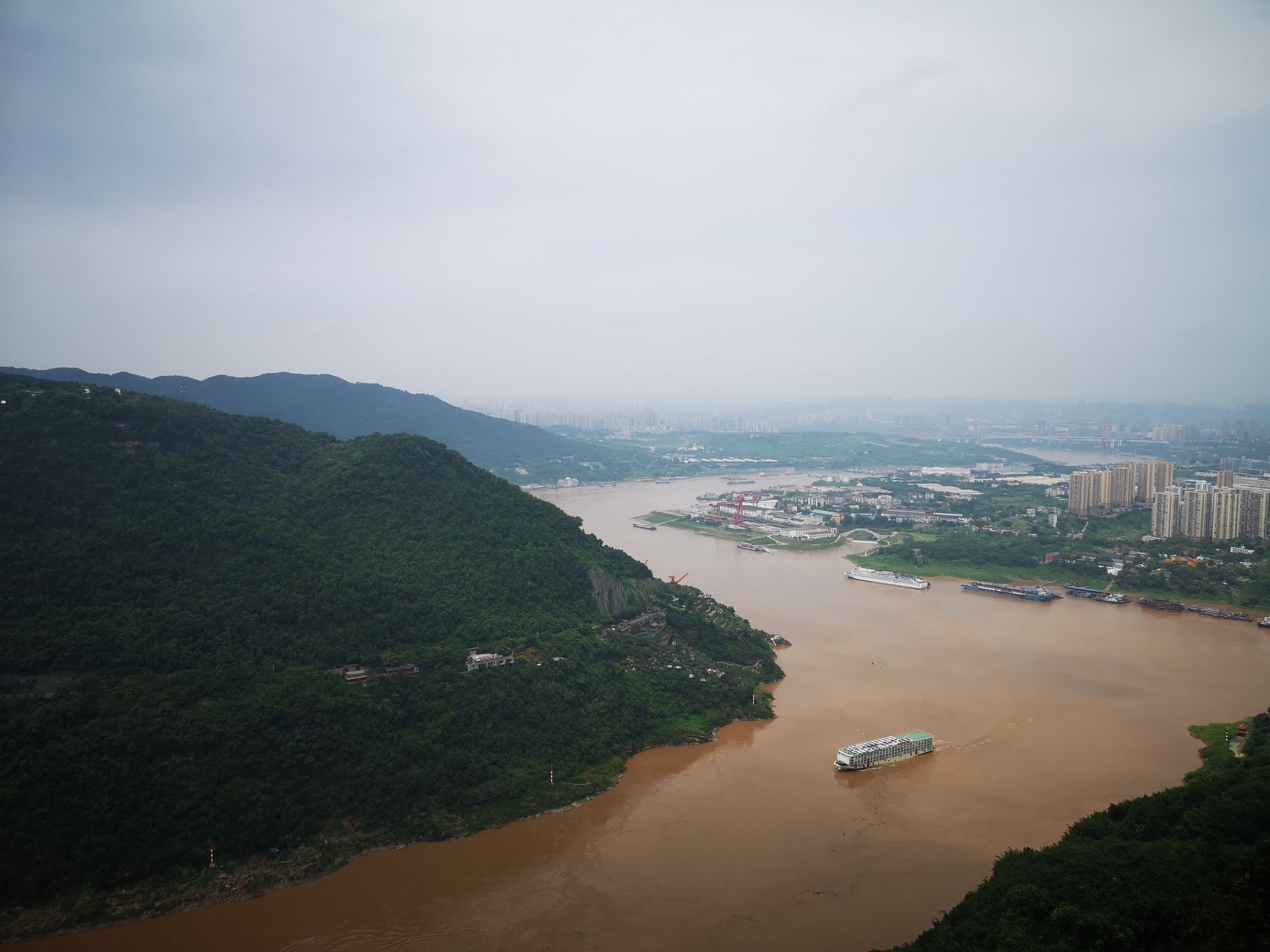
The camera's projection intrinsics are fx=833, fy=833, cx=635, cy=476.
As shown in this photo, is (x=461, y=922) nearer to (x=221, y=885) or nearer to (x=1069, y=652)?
(x=221, y=885)

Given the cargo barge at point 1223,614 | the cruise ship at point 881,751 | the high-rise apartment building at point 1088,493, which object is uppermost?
the high-rise apartment building at point 1088,493

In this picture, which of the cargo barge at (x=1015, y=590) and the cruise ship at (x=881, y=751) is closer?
the cruise ship at (x=881, y=751)

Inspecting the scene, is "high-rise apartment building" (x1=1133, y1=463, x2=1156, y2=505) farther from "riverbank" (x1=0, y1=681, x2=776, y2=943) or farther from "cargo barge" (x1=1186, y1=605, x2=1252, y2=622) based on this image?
"riverbank" (x1=0, y1=681, x2=776, y2=943)

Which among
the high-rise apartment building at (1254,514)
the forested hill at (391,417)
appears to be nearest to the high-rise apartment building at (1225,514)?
the high-rise apartment building at (1254,514)

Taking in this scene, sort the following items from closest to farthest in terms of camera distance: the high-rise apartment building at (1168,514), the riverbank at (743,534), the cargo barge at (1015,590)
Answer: the cargo barge at (1015,590) → the high-rise apartment building at (1168,514) → the riverbank at (743,534)

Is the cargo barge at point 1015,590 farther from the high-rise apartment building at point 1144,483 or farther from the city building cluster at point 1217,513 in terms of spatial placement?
the high-rise apartment building at point 1144,483

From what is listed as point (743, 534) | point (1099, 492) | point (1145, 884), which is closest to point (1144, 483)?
point (1099, 492)

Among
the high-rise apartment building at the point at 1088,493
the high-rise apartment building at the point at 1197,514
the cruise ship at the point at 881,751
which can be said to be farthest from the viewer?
the high-rise apartment building at the point at 1088,493
